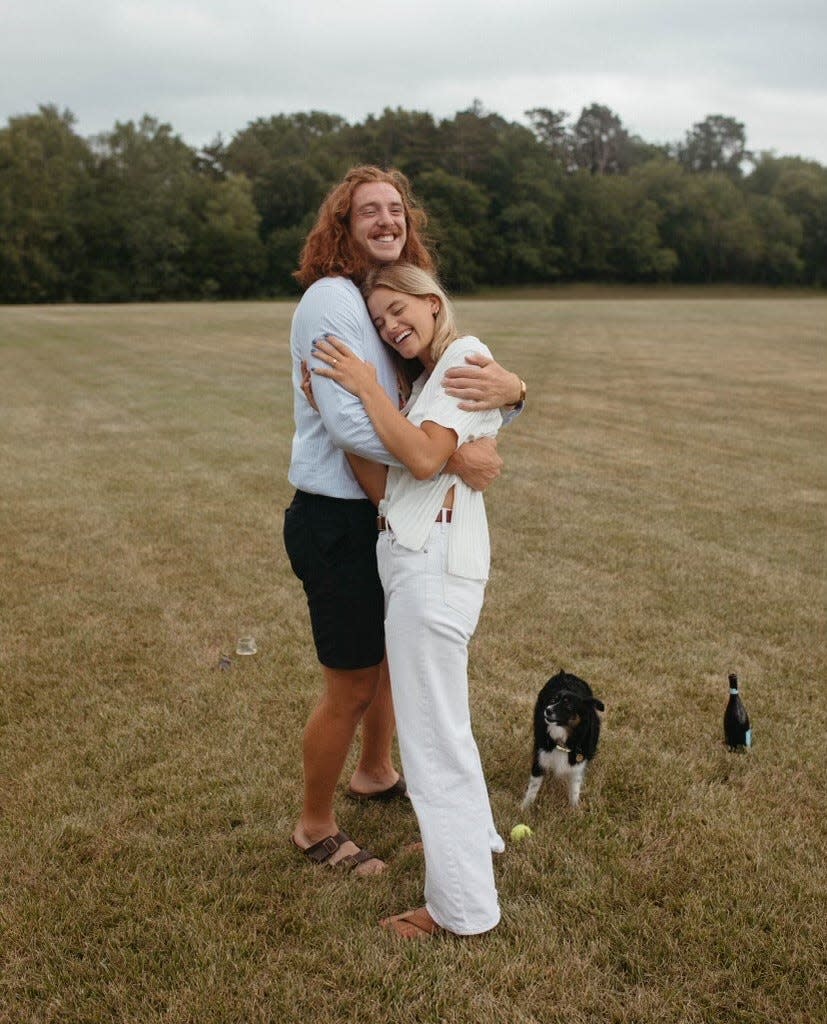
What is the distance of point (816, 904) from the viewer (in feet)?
9.56

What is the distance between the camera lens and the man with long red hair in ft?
8.20

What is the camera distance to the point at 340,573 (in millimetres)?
2779

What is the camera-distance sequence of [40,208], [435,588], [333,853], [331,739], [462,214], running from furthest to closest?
[462,214], [40,208], [333,853], [331,739], [435,588]

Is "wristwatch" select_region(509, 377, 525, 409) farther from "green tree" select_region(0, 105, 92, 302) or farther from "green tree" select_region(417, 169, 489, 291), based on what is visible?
"green tree" select_region(417, 169, 489, 291)

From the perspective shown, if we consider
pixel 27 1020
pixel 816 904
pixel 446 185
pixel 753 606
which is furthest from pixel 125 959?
pixel 446 185

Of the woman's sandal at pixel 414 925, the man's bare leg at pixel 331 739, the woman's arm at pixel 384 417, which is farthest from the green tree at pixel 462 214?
the woman's sandal at pixel 414 925

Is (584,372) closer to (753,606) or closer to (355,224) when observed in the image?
(753,606)

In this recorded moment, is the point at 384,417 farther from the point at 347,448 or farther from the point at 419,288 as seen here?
the point at 419,288

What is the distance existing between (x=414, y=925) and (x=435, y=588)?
1.11 metres

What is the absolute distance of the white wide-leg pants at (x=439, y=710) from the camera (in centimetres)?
253

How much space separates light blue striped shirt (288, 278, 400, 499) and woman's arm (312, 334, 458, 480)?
→ 3 centimetres

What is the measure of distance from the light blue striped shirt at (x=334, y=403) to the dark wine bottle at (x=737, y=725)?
86.2 inches

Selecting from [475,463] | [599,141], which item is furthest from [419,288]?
[599,141]

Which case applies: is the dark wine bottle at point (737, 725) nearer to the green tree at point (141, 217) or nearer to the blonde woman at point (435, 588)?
the blonde woman at point (435, 588)
